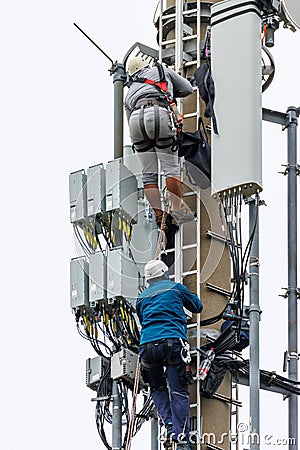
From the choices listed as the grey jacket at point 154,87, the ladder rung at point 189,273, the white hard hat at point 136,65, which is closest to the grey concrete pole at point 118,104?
the white hard hat at point 136,65

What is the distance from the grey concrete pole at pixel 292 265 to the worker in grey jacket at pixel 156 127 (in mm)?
1229

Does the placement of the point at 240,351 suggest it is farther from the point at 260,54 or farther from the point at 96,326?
the point at 260,54

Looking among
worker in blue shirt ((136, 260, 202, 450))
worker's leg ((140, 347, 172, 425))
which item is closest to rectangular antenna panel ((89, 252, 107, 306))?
worker in blue shirt ((136, 260, 202, 450))

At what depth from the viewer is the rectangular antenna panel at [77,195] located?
79.9 ft

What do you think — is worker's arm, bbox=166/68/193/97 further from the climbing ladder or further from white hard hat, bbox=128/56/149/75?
white hard hat, bbox=128/56/149/75

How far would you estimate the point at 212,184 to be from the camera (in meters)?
23.0

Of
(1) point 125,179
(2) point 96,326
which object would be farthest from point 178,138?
(2) point 96,326

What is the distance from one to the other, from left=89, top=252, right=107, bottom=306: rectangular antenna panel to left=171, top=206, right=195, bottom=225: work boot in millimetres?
926

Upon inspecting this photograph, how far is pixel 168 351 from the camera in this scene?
22828mm

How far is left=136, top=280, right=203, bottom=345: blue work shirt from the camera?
22953 millimetres

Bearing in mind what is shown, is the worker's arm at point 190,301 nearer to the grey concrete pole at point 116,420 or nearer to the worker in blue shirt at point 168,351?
the worker in blue shirt at point 168,351

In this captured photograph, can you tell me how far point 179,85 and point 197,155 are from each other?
0.87 meters

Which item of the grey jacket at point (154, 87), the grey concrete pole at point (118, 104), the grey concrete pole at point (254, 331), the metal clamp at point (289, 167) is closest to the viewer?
the grey concrete pole at point (254, 331)

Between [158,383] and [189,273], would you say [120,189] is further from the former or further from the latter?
[158,383]
